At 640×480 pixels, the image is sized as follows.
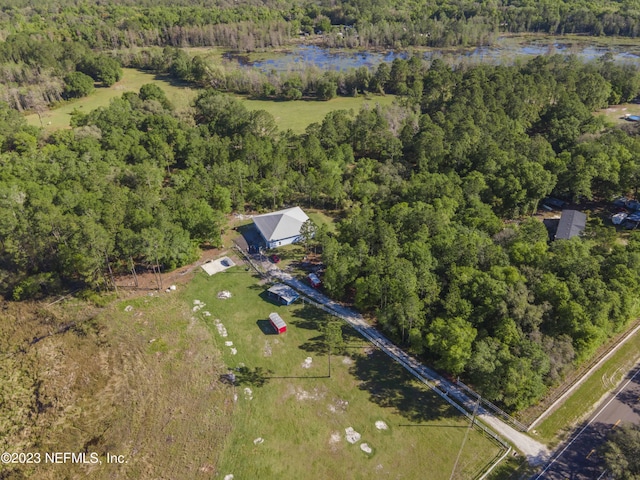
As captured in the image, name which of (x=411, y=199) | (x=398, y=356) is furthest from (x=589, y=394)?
(x=411, y=199)

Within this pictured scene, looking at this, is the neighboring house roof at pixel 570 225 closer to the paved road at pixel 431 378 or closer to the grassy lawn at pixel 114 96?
the paved road at pixel 431 378

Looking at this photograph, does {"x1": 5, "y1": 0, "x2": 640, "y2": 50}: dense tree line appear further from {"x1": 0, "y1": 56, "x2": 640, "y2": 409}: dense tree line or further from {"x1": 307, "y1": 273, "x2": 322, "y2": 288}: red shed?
{"x1": 307, "y1": 273, "x2": 322, "y2": 288}: red shed

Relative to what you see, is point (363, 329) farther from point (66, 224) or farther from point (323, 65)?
point (323, 65)

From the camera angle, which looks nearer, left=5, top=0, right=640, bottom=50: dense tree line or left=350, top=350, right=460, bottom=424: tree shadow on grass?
left=350, top=350, right=460, bottom=424: tree shadow on grass

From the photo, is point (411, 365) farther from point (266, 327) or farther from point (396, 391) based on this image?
point (266, 327)

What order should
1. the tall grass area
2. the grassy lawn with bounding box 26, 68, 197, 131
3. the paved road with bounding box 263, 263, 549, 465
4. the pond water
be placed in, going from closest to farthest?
the paved road with bounding box 263, 263, 549, 465, the tall grass area, the grassy lawn with bounding box 26, 68, 197, 131, the pond water

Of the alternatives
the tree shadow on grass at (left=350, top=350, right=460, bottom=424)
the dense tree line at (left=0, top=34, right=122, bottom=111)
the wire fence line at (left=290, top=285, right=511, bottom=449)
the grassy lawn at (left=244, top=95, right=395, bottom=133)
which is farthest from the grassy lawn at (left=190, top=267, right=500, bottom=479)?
the dense tree line at (left=0, top=34, right=122, bottom=111)
